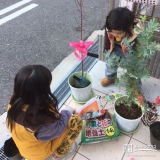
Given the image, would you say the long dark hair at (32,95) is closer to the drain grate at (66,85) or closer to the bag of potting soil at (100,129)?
the bag of potting soil at (100,129)

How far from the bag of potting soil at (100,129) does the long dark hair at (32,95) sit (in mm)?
501

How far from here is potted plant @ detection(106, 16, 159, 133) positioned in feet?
3.00

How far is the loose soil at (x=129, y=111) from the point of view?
1.24 metres

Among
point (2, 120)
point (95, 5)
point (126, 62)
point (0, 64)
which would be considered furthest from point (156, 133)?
point (95, 5)

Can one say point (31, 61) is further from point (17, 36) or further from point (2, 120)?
point (2, 120)

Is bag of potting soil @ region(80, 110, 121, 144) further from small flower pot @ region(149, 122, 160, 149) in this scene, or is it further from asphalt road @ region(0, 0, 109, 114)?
asphalt road @ region(0, 0, 109, 114)

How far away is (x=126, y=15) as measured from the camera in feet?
3.84

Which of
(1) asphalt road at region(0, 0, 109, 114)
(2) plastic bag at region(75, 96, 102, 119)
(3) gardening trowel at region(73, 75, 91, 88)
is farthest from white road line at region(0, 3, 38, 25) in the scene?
(2) plastic bag at region(75, 96, 102, 119)

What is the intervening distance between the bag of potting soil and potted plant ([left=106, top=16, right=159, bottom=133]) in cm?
6

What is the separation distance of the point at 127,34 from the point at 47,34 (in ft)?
4.79

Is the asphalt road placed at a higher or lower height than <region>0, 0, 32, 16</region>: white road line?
lower

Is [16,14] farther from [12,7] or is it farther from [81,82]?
[81,82]

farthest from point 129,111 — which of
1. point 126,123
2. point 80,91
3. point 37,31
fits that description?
point 37,31

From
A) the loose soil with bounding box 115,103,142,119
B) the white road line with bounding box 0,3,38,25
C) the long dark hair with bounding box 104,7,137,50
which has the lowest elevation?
the loose soil with bounding box 115,103,142,119
